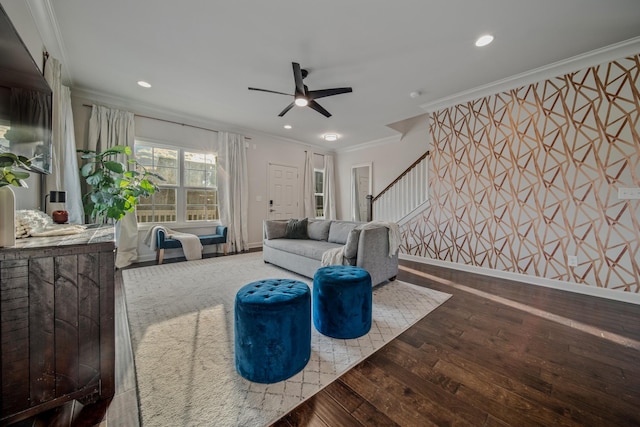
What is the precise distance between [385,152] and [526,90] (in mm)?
3107

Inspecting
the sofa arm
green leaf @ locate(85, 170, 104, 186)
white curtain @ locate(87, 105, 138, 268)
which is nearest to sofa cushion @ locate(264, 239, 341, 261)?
the sofa arm

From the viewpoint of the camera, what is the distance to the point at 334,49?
2631 millimetres

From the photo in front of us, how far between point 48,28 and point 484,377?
4.81m

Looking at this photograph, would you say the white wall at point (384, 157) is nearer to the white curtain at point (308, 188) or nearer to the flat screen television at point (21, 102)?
the white curtain at point (308, 188)

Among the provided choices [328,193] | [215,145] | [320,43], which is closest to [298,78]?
[320,43]

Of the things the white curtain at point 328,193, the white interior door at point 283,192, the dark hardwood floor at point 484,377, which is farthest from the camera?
the white curtain at point 328,193

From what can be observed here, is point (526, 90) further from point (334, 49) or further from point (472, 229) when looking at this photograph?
point (334, 49)

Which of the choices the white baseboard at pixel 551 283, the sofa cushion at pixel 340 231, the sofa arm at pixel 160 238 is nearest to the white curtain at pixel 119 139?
the sofa arm at pixel 160 238

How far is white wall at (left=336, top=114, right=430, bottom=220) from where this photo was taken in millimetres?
5363

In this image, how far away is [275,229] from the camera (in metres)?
4.04

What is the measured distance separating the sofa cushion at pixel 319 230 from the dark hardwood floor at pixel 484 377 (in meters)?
1.88

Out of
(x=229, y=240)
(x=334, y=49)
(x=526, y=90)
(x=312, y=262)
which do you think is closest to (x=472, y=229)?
(x=526, y=90)

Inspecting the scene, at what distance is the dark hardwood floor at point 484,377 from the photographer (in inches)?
45.3

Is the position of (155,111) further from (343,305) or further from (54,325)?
(343,305)
